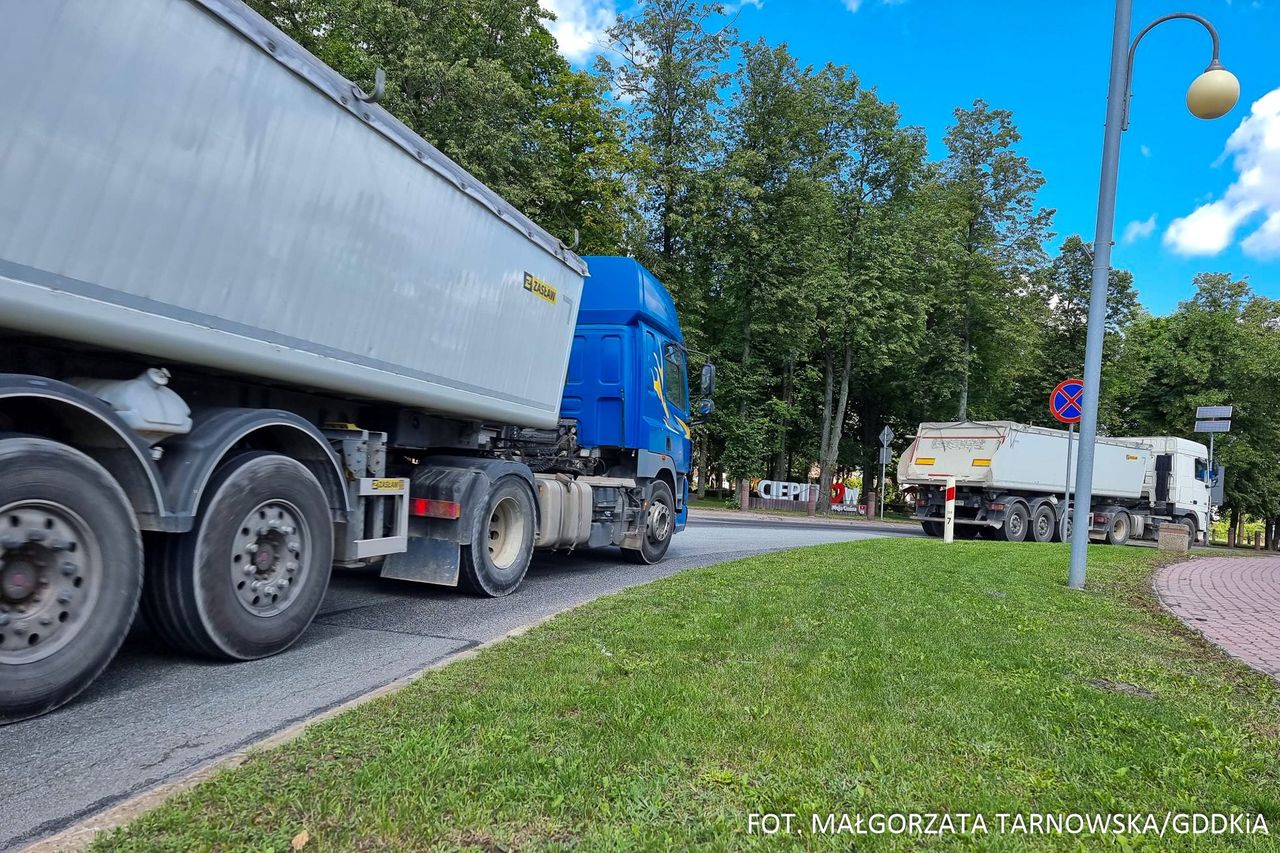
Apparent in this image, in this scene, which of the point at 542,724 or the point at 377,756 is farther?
the point at 542,724

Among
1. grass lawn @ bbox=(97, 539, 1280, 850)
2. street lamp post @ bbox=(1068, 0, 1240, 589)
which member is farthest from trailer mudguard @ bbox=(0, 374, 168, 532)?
street lamp post @ bbox=(1068, 0, 1240, 589)

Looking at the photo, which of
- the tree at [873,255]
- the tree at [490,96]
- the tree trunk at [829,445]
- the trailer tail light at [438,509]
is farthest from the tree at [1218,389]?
the trailer tail light at [438,509]

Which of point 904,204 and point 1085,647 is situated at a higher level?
point 904,204

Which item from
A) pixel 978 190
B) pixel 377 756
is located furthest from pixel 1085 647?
pixel 978 190

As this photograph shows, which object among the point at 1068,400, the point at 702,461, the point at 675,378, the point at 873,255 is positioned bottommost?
the point at 675,378

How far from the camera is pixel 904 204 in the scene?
31.9 metres

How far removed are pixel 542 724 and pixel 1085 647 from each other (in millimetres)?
3954

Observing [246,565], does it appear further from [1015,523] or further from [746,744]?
[1015,523]

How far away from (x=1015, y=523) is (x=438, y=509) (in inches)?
633

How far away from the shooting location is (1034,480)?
18.8 metres

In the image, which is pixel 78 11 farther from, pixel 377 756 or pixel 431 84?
pixel 431 84

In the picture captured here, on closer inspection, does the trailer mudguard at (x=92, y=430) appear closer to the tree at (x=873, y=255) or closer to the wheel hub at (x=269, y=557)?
the wheel hub at (x=269, y=557)

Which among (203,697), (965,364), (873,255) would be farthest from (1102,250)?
(965,364)

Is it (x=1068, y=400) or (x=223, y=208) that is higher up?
(x=1068, y=400)
